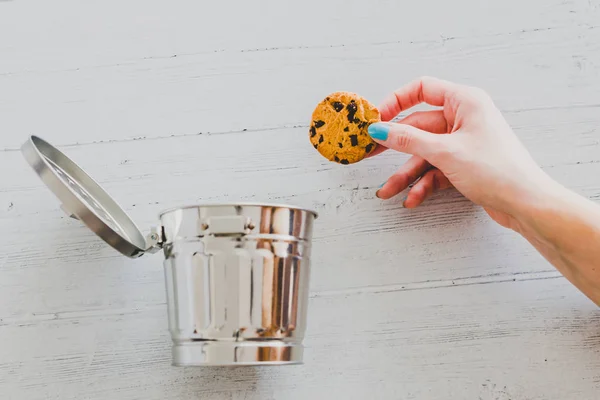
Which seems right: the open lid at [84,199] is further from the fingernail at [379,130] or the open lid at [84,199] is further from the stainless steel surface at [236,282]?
the fingernail at [379,130]

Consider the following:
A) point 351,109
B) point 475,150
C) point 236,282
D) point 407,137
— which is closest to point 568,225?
point 475,150

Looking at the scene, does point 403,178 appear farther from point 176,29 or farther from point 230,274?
point 176,29

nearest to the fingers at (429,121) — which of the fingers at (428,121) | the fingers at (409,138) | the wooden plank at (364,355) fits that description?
the fingers at (428,121)

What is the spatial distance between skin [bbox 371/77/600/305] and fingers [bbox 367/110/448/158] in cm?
4

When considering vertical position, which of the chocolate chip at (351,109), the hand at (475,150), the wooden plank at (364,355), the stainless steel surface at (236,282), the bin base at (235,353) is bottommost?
the wooden plank at (364,355)

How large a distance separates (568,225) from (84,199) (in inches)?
31.7

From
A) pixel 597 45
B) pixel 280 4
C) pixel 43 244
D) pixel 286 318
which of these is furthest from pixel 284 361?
pixel 597 45

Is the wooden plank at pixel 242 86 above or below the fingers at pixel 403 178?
above

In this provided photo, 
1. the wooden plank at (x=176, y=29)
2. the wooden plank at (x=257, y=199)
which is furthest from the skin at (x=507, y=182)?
the wooden plank at (x=176, y=29)

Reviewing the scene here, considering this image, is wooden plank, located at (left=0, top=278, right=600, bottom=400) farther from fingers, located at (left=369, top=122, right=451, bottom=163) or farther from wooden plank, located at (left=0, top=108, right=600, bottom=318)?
fingers, located at (left=369, top=122, right=451, bottom=163)

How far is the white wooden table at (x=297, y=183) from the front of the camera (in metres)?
1.09

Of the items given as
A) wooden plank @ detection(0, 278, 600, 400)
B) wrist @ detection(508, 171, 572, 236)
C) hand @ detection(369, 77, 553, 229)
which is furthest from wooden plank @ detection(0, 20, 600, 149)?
wooden plank @ detection(0, 278, 600, 400)

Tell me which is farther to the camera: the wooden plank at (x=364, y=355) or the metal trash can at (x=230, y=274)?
the wooden plank at (x=364, y=355)

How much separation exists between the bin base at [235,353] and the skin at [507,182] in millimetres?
373
